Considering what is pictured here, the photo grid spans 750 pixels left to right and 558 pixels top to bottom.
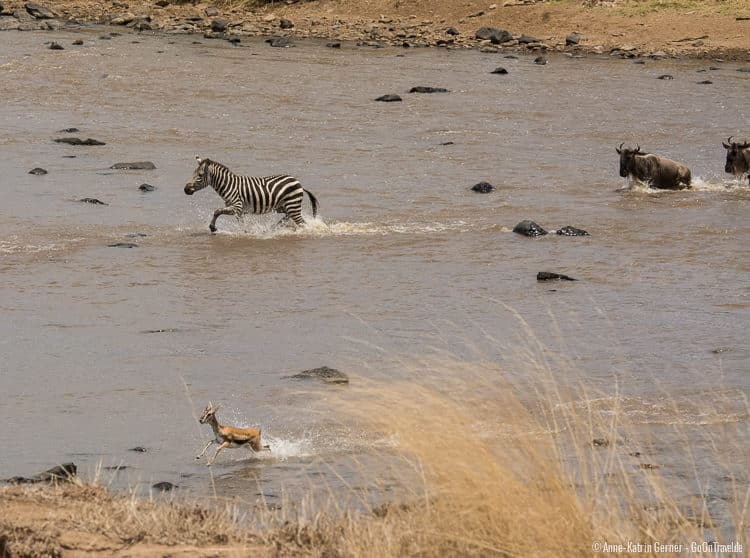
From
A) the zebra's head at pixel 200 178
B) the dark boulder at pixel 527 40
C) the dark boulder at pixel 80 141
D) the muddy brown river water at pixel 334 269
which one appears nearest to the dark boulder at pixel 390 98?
the muddy brown river water at pixel 334 269

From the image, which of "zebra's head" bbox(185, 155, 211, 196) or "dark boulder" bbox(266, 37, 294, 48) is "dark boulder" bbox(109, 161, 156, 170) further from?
"dark boulder" bbox(266, 37, 294, 48)

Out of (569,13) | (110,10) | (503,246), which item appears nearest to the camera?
(503,246)

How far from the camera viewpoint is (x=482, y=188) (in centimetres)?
1823

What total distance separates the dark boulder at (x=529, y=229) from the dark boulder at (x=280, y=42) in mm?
25700

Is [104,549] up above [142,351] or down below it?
above

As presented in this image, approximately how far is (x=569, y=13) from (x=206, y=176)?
26.9m

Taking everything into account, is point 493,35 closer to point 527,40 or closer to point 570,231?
point 527,40

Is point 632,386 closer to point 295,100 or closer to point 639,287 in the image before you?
point 639,287

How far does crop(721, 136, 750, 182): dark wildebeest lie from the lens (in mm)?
19516

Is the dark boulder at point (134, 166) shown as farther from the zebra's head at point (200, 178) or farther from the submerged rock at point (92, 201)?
the zebra's head at point (200, 178)

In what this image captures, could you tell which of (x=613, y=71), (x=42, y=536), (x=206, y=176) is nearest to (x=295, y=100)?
(x=613, y=71)

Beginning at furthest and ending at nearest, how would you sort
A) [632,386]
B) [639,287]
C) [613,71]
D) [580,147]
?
[613,71], [580,147], [639,287], [632,386]

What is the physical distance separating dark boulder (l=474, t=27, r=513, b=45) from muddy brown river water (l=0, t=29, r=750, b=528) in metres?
11.0

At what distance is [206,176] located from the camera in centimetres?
1622
